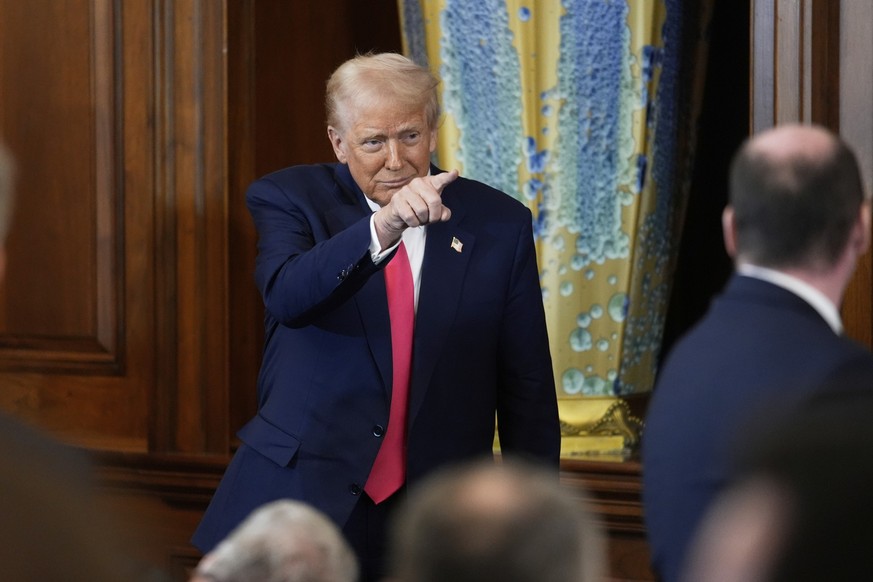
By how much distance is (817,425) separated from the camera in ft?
3.71

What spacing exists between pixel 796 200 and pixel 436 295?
1068mm

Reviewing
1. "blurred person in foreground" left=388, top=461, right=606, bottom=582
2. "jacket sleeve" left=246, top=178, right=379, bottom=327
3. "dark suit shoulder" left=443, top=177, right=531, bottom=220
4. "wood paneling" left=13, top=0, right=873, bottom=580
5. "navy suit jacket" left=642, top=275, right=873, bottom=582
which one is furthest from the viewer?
"wood paneling" left=13, top=0, right=873, bottom=580

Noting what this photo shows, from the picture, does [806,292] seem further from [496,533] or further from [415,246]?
[415,246]

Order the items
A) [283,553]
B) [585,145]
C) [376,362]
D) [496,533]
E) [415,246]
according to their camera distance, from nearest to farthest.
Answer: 1. [496,533]
2. [283,553]
3. [376,362]
4. [415,246]
5. [585,145]

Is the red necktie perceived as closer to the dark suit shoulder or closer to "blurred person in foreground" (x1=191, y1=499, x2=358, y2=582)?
the dark suit shoulder

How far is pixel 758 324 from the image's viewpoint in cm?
153

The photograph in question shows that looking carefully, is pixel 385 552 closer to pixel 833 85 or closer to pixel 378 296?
pixel 378 296

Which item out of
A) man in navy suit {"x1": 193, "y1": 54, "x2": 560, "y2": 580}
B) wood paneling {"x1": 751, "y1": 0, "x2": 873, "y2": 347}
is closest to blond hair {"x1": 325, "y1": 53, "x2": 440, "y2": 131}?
man in navy suit {"x1": 193, "y1": 54, "x2": 560, "y2": 580}

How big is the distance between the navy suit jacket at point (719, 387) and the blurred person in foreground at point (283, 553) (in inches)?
19.4

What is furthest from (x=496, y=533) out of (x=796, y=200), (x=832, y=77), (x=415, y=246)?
(x=832, y=77)

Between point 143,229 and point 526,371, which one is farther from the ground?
point 143,229

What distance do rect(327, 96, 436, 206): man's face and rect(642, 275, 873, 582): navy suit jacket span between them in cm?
105

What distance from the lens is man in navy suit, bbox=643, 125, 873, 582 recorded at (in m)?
1.49

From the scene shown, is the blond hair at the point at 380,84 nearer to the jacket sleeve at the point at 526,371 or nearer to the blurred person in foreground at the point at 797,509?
the jacket sleeve at the point at 526,371
